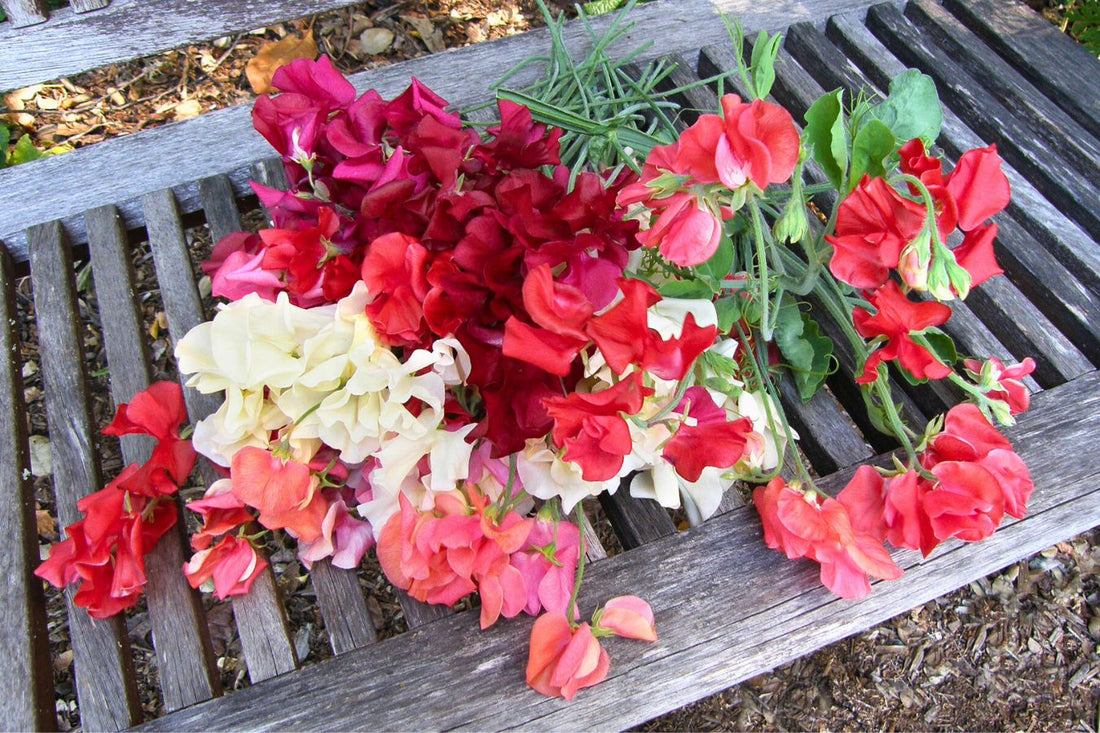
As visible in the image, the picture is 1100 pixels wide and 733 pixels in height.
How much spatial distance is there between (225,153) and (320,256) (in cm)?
55

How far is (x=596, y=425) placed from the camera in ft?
2.32

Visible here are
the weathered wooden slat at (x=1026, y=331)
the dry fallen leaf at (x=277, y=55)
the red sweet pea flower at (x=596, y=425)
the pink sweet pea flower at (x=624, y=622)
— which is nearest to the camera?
the red sweet pea flower at (x=596, y=425)

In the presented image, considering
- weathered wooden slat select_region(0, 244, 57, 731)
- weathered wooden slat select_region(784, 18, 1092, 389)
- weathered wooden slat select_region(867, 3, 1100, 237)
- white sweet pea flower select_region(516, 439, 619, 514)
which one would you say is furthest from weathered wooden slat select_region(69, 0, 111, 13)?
weathered wooden slat select_region(784, 18, 1092, 389)

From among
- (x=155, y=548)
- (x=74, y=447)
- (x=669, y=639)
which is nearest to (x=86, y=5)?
(x=74, y=447)

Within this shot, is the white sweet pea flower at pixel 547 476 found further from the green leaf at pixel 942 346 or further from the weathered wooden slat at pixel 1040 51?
the weathered wooden slat at pixel 1040 51

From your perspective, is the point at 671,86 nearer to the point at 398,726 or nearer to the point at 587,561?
the point at 587,561

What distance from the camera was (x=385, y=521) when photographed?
0.95 m

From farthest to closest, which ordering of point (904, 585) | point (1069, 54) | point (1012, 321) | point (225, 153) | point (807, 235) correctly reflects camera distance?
point (1069, 54)
point (225, 153)
point (1012, 321)
point (904, 585)
point (807, 235)

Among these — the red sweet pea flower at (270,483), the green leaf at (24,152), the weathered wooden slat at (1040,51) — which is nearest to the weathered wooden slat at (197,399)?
the red sweet pea flower at (270,483)

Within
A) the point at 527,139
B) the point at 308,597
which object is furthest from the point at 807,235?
the point at 308,597

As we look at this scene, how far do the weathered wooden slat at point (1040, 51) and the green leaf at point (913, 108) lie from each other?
0.66m

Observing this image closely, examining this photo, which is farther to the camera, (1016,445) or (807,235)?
(1016,445)

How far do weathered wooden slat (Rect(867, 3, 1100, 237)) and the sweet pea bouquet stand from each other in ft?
1.63

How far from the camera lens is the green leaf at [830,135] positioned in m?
0.84
